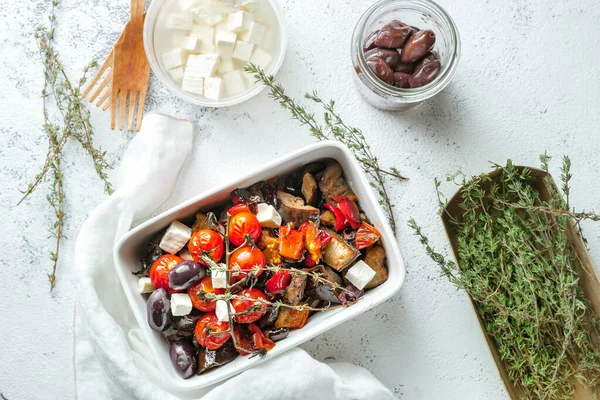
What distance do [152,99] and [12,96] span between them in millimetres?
378

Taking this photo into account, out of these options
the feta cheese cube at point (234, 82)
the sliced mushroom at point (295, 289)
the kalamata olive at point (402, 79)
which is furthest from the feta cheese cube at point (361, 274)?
the feta cheese cube at point (234, 82)

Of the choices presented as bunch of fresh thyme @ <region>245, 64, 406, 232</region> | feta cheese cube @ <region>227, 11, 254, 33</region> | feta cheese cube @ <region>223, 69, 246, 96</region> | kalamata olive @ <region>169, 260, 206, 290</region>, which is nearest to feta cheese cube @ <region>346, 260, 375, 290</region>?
bunch of fresh thyme @ <region>245, 64, 406, 232</region>

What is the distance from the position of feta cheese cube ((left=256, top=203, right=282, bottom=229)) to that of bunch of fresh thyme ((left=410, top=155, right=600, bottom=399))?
12.7 inches

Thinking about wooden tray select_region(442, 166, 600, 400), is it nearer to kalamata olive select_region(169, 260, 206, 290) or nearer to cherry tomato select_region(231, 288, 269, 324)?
cherry tomato select_region(231, 288, 269, 324)

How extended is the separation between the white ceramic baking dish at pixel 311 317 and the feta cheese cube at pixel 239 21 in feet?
1.23

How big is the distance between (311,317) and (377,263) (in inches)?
7.7

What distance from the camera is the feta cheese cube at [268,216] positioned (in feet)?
3.99

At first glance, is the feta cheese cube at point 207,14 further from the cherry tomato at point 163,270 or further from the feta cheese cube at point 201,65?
the cherry tomato at point 163,270

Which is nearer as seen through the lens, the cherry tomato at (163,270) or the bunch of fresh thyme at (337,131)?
the cherry tomato at (163,270)

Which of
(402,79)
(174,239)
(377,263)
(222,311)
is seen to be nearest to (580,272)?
(377,263)

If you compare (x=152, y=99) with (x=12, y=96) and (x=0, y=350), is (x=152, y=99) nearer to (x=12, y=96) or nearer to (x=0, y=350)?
(x=12, y=96)

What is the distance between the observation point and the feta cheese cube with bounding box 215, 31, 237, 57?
1.36 metres

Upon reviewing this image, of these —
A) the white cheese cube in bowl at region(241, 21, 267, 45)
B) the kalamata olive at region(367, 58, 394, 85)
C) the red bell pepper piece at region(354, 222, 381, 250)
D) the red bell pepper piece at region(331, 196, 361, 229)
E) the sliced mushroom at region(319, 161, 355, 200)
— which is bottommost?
the red bell pepper piece at region(354, 222, 381, 250)

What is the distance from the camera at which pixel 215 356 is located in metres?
1.23
